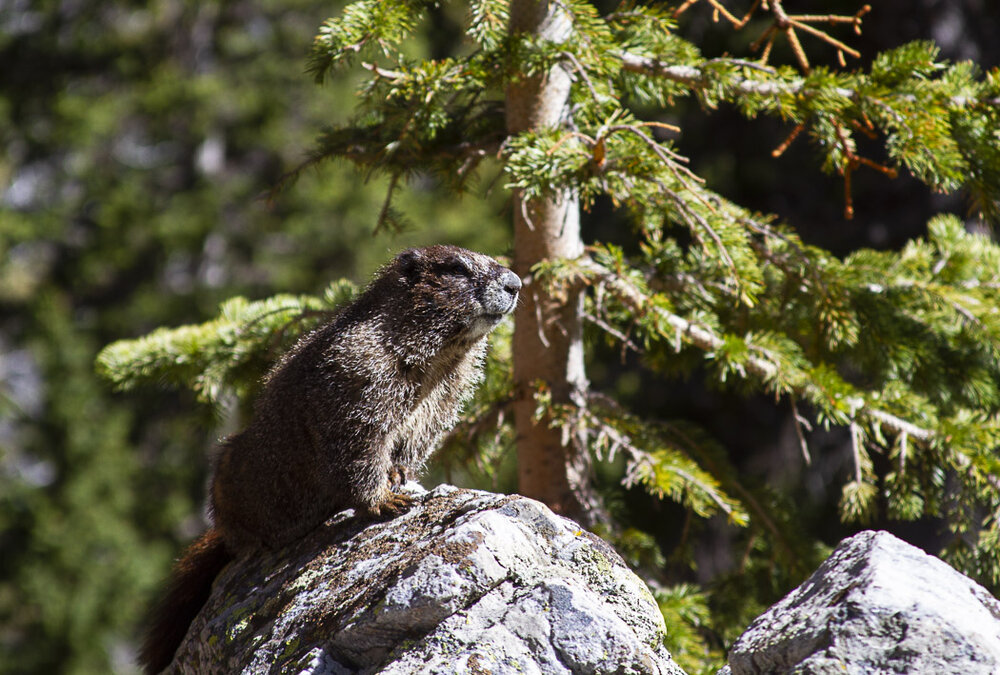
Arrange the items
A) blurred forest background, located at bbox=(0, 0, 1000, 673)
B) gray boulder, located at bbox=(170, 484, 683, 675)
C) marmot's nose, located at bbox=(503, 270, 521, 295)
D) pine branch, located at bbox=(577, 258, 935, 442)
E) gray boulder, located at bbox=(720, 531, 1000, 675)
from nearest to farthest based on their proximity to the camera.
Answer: gray boulder, located at bbox=(720, 531, 1000, 675) → gray boulder, located at bbox=(170, 484, 683, 675) → marmot's nose, located at bbox=(503, 270, 521, 295) → pine branch, located at bbox=(577, 258, 935, 442) → blurred forest background, located at bbox=(0, 0, 1000, 673)

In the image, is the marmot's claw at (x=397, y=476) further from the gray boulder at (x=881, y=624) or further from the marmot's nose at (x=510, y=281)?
the gray boulder at (x=881, y=624)

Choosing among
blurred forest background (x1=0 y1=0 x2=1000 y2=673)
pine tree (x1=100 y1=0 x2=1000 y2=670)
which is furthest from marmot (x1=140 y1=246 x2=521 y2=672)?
blurred forest background (x1=0 y1=0 x2=1000 y2=673)

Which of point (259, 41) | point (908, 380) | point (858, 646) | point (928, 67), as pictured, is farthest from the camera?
point (259, 41)

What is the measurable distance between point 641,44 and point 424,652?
3110mm

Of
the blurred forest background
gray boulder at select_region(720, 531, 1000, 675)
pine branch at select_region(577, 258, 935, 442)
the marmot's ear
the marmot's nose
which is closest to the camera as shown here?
gray boulder at select_region(720, 531, 1000, 675)

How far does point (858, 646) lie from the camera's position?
2604 millimetres

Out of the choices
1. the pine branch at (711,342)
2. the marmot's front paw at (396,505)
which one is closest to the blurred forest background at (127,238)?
the pine branch at (711,342)

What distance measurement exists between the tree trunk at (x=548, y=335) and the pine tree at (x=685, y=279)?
0.01 meters

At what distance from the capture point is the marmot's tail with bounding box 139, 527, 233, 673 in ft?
13.4

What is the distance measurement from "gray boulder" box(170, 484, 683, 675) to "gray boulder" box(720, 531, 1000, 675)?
0.41 metres

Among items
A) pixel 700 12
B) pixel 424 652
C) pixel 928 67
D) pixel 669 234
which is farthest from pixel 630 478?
pixel 700 12

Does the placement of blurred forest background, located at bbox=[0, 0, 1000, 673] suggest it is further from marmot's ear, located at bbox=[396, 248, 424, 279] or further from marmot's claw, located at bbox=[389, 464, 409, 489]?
marmot's claw, located at bbox=[389, 464, 409, 489]

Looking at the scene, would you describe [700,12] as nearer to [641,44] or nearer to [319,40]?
[641,44]

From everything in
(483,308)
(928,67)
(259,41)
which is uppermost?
(928,67)
